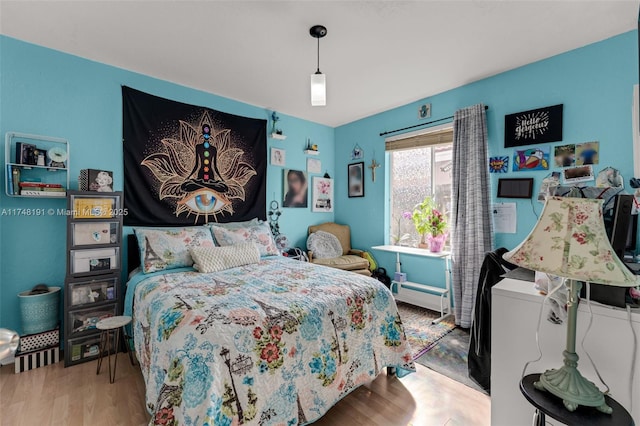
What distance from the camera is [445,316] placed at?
10.3ft

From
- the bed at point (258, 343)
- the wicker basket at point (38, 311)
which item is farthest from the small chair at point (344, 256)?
the wicker basket at point (38, 311)

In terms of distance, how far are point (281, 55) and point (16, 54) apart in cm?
208

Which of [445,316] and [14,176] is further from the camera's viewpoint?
[445,316]

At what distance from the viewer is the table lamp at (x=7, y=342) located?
0.58 meters

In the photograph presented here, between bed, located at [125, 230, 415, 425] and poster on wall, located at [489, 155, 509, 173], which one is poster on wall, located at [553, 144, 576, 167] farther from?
bed, located at [125, 230, 415, 425]

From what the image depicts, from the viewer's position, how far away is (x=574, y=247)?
929mm

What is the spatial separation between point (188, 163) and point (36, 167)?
3.91ft

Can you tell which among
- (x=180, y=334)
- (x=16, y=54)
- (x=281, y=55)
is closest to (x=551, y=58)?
(x=281, y=55)

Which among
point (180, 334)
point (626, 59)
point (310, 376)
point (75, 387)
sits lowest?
point (75, 387)

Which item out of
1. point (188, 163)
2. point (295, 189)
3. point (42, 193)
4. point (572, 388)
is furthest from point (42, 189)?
point (572, 388)

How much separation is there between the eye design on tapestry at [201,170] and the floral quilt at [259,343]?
1.10 m

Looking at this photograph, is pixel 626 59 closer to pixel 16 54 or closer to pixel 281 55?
pixel 281 55

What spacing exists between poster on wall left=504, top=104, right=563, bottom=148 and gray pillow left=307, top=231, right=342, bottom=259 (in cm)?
238

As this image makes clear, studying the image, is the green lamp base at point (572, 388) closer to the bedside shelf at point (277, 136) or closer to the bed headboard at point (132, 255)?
the bed headboard at point (132, 255)
